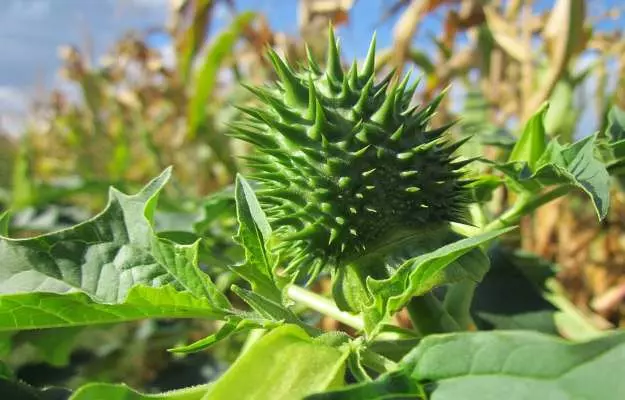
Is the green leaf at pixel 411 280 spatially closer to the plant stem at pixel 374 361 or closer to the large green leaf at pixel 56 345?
the plant stem at pixel 374 361

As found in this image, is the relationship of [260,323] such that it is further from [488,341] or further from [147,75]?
[147,75]

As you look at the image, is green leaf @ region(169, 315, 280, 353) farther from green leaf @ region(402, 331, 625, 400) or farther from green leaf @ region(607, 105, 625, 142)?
green leaf @ region(607, 105, 625, 142)

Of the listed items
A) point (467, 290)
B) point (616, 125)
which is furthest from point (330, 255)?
point (616, 125)

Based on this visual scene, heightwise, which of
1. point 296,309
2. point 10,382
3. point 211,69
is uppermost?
point 211,69

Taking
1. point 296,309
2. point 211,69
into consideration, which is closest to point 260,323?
point 296,309

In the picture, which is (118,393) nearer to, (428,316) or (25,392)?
(25,392)

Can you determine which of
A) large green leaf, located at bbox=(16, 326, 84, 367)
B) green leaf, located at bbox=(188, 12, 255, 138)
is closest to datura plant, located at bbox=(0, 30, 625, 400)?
large green leaf, located at bbox=(16, 326, 84, 367)
